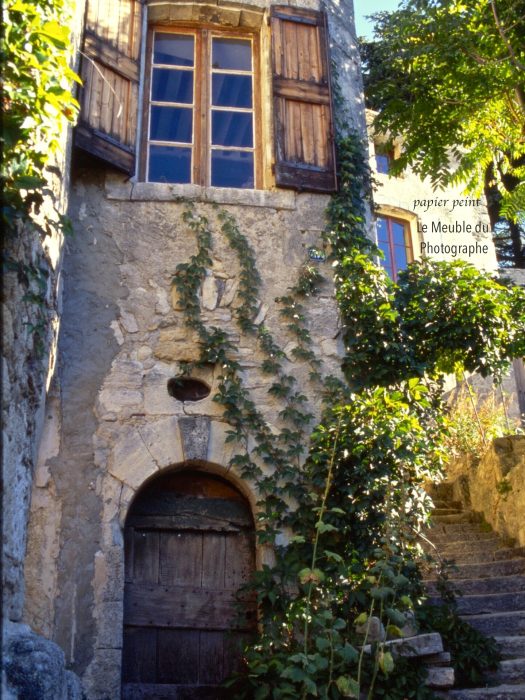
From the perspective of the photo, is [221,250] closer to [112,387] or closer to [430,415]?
[112,387]

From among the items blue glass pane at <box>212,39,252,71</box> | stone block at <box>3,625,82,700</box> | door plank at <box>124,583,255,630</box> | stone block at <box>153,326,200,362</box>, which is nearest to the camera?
stone block at <box>3,625,82,700</box>

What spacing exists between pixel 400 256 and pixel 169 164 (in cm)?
663

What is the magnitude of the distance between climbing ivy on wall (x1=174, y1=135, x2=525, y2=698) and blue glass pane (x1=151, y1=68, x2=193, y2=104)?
46.3 inches

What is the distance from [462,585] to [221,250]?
2.85 metres

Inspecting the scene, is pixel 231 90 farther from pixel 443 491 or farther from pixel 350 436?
pixel 443 491

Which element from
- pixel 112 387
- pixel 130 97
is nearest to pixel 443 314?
pixel 112 387

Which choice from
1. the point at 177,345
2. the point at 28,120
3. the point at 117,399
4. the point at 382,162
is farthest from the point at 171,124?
the point at 382,162

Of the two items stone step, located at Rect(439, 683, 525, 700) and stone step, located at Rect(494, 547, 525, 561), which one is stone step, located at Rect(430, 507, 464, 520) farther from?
stone step, located at Rect(439, 683, 525, 700)

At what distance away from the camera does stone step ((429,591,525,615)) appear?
17.9 feet

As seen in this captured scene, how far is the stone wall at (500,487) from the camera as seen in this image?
6.31m

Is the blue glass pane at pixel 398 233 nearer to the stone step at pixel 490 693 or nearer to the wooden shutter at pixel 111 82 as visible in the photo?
the wooden shutter at pixel 111 82

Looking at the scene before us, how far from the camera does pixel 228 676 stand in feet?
15.6

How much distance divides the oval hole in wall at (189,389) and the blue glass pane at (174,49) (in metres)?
2.61

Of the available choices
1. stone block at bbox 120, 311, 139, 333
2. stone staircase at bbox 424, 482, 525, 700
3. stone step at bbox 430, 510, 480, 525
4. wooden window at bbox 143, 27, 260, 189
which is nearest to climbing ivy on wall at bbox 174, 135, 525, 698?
stone block at bbox 120, 311, 139, 333
